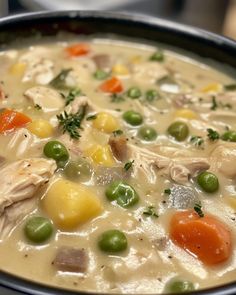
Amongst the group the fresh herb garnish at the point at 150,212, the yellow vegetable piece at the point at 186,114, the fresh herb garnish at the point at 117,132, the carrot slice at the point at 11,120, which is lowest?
the fresh herb garnish at the point at 150,212

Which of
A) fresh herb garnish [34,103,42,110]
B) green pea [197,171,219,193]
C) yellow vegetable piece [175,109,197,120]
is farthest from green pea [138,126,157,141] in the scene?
fresh herb garnish [34,103,42,110]

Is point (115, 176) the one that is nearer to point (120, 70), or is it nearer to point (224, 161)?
point (224, 161)

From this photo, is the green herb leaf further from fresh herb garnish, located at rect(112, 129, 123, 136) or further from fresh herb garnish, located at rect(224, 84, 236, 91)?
fresh herb garnish, located at rect(224, 84, 236, 91)

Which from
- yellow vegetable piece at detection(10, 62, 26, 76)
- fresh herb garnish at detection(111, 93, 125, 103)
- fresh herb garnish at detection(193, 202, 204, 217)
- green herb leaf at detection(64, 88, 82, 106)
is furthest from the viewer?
yellow vegetable piece at detection(10, 62, 26, 76)

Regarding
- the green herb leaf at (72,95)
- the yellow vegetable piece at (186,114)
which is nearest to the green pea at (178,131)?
the yellow vegetable piece at (186,114)

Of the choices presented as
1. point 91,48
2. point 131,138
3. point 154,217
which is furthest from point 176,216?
point 91,48

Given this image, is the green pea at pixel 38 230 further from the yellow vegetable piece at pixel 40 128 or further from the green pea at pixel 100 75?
the green pea at pixel 100 75

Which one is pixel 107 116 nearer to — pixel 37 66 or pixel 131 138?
pixel 131 138
